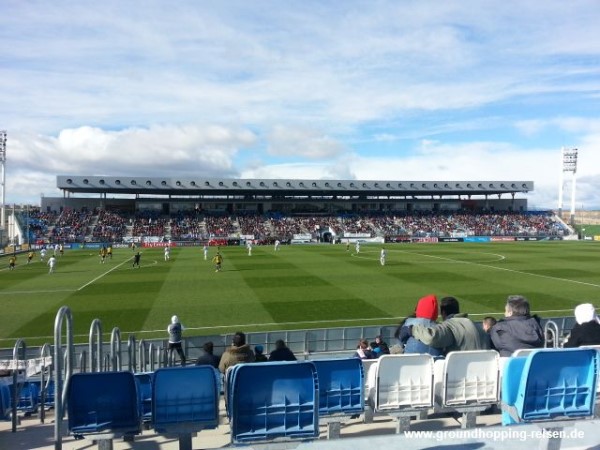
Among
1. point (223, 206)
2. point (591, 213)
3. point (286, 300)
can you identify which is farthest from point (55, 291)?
point (591, 213)

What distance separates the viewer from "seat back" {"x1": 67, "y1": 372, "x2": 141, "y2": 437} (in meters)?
4.32

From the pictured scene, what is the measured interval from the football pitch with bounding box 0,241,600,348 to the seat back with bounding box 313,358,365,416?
1471 centimetres

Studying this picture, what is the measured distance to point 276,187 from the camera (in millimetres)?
79875

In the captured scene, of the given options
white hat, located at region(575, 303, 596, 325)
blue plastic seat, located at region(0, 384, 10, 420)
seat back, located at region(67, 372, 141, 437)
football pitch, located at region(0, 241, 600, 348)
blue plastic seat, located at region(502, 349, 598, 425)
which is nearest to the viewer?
seat back, located at region(67, 372, 141, 437)

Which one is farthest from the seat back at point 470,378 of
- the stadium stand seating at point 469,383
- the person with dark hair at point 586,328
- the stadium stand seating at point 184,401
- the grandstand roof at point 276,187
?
the grandstand roof at point 276,187

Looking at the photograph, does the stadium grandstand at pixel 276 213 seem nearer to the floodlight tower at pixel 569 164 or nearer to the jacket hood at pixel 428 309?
the floodlight tower at pixel 569 164

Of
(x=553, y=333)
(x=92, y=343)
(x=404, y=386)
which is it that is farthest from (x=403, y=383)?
(x=553, y=333)

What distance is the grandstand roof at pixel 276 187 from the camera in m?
74.9

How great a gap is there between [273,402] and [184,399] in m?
0.93

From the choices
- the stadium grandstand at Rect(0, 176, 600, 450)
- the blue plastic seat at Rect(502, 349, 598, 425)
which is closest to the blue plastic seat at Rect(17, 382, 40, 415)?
the stadium grandstand at Rect(0, 176, 600, 450)

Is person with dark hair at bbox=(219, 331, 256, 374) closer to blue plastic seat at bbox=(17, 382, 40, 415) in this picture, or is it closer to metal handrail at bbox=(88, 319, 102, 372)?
metal handrail at bbox=(88, 319, 102, 372)

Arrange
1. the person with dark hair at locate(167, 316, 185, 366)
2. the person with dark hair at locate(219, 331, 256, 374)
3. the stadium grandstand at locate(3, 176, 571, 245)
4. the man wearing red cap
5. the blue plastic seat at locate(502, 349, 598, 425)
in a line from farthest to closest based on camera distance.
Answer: the stadium grandstand at locate(3, 176, 571, 245)
the person with dark hair at locate(167, 316, 185, 366)
the person with dark hair at locate(219, 331, 256, 374)
the man wearing red cap
the blue plastic seat at locate(502, 349, 598, 425)

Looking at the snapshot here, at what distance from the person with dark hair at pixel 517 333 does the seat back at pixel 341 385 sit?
85.8 inches

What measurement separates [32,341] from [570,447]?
739 inches
